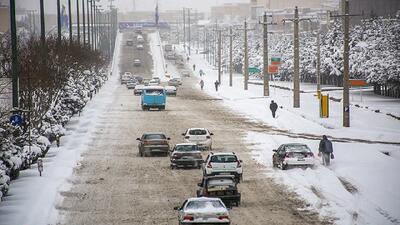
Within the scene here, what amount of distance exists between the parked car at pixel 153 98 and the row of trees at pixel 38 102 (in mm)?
5715

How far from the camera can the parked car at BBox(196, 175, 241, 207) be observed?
3046 centimetres

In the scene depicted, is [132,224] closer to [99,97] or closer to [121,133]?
[121,133]

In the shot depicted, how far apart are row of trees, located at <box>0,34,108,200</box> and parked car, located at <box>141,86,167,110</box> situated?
18.8 feet

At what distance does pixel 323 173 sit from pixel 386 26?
7956 cm

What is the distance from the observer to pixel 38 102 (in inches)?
2110

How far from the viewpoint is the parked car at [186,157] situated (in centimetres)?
4191

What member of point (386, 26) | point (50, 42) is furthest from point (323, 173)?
point (386, 26)

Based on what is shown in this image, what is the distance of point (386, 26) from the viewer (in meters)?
115

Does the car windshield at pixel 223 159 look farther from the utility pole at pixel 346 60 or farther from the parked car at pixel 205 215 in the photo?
the utility pole at pixel 346 60

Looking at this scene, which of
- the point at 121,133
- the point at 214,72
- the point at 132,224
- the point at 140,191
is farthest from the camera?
the point at 214,72

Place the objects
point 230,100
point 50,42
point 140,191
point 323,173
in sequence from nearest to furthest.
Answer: point 140,191 < point 323,173 < point 50,42 < point 230,100

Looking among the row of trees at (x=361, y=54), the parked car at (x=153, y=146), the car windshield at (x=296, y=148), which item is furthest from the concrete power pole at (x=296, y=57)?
the car windshield at (x=296, y=148)

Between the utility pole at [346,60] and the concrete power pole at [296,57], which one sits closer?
the utility pole at [346,60]

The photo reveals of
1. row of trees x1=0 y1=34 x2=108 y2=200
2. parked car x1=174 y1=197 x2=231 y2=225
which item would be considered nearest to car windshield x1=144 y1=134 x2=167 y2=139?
row of trees x1=0 y1=34 x2=108 y2=200
